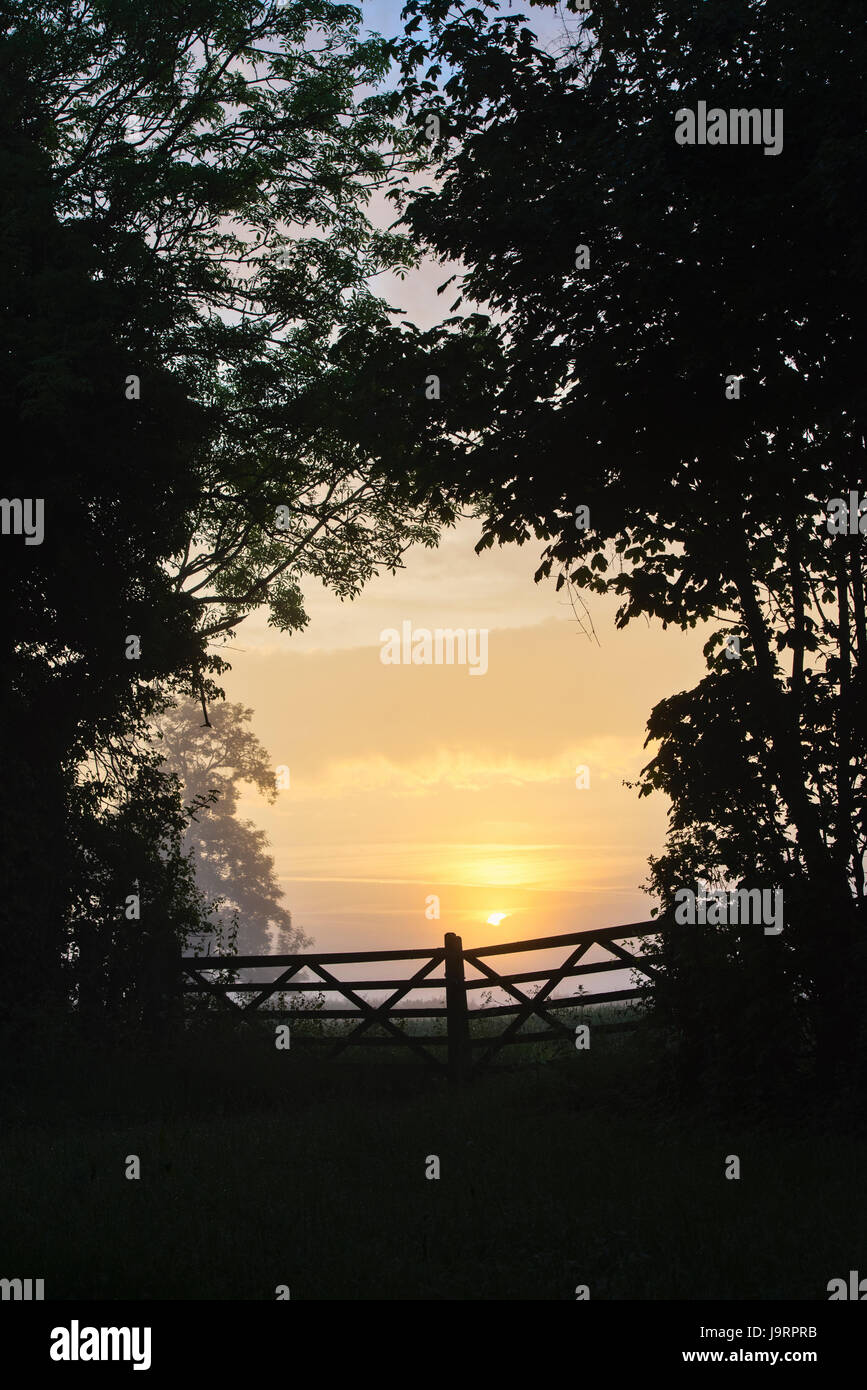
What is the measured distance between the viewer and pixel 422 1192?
991cm

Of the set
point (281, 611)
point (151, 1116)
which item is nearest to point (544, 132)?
point (151, 1116)

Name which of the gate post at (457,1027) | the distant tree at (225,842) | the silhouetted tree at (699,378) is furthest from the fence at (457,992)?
the distant tree at (225,842)

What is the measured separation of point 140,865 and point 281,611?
9.81 m

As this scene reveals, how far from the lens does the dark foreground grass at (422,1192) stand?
305 inches

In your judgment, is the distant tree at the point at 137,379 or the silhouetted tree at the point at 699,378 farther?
the distant tree at the point at 137,379

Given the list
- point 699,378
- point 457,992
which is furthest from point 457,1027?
point 699,378

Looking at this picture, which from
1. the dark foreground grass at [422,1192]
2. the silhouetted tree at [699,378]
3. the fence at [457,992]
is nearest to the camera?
the dark foreground grass at [422,1192]

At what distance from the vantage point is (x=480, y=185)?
14.0 metres

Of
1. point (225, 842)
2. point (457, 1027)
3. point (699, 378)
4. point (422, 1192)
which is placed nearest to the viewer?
point (422, 1192)

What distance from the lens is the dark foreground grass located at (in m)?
7.76

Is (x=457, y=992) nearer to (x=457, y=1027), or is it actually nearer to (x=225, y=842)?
(x=457, y=1027)

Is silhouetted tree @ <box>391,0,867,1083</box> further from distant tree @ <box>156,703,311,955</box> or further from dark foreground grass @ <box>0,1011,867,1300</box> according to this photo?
distant tree @ <box>156,703,311,955</box>

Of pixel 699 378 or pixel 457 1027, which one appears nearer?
pixel 699 378

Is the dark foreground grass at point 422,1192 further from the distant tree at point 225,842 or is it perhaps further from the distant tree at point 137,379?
the distant tree at point 225,842
